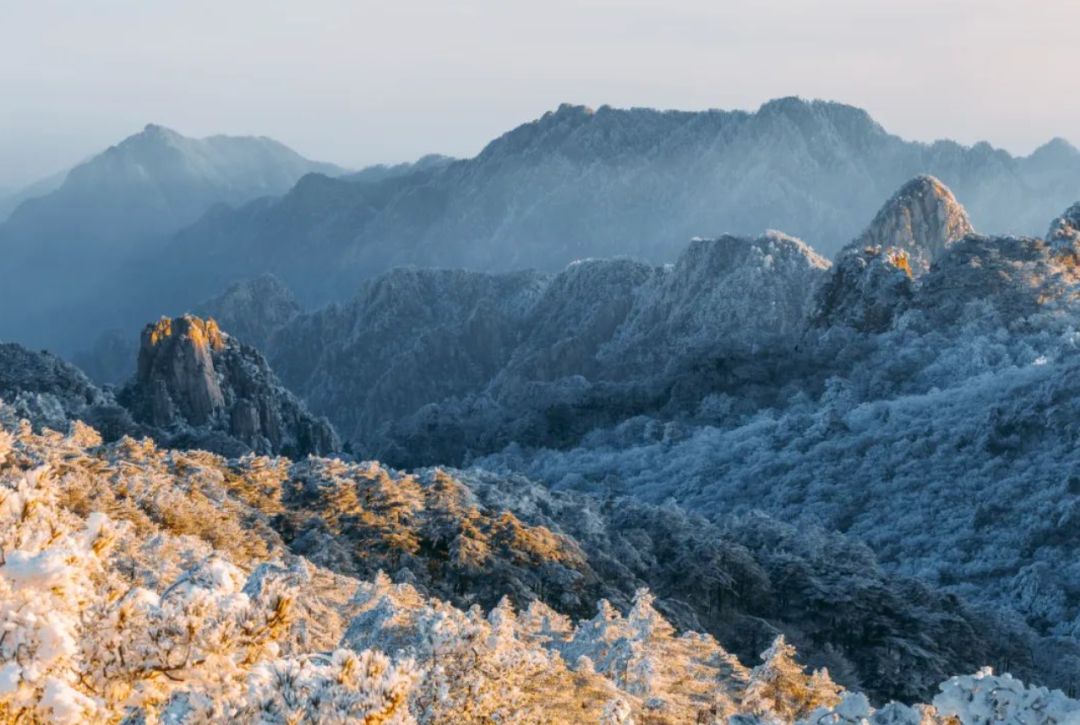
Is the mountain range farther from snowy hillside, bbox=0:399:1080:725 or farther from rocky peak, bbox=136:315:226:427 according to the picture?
rocky peak, bbox=136:315:226:427

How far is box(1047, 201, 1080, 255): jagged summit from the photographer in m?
146

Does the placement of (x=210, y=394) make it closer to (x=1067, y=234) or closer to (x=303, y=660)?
(x=1067, y=234)

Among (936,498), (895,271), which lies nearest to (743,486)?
(936,498)

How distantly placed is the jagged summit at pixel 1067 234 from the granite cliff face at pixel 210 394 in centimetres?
8841

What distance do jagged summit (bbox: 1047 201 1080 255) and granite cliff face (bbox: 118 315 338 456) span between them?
290ft

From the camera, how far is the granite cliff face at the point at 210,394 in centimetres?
14412

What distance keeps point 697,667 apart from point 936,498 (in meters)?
61.9

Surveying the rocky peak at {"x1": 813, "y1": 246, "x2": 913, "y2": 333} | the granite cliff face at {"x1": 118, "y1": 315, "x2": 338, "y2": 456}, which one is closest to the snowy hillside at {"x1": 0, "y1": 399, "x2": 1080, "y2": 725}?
the granite cliff face at {"x1": 118, "y1": 315, "x2": 338, "y2": 456}

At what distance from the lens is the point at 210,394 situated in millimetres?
146250

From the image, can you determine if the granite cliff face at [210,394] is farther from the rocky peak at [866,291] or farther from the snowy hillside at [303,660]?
the snowy hillside at [303,660]

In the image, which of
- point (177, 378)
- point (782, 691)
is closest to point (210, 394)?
point (177, 378)

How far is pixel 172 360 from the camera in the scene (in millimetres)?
145875

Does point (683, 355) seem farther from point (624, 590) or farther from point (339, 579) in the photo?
point (339, 579)

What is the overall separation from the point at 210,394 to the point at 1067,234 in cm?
10109
